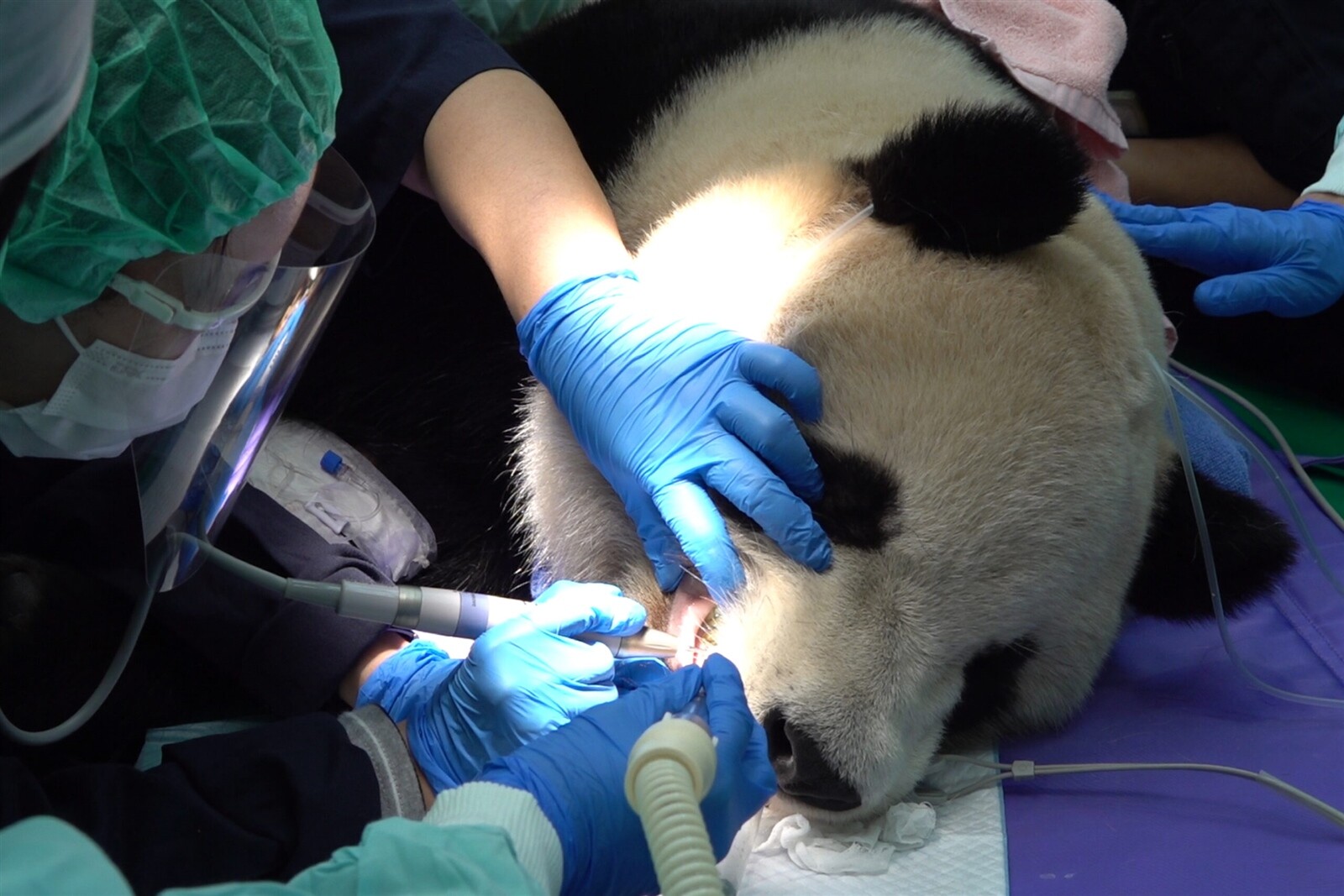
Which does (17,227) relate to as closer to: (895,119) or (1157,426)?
(895,119)

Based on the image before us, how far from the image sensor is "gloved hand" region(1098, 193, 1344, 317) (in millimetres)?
1822

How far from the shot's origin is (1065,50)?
178 cm

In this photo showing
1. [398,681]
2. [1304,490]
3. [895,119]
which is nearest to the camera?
[398,681]

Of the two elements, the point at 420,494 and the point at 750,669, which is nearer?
the point at 750,669

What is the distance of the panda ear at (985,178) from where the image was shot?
1.07 meters

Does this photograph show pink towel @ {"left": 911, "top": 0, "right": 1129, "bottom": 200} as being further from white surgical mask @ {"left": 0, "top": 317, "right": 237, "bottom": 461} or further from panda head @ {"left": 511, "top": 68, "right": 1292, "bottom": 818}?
white surgical mask @ {"left": 0, "top": 317, "right": 237, "bottom": 461}

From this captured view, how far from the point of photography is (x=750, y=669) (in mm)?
1057

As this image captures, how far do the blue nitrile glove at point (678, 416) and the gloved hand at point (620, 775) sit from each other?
0.54ft

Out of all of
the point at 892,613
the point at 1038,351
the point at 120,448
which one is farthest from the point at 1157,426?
the point at 120,448

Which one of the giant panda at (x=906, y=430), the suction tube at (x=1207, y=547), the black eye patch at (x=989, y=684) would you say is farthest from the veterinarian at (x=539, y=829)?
the suction tube at (x=1207, y=547)

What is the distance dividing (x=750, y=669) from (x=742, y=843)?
0.17 metres

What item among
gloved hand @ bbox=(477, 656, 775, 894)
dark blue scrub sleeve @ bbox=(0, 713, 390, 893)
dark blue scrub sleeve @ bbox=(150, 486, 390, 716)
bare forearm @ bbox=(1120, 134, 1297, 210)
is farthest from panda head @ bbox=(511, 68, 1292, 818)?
bare forearm @ bbox=(1120, 134, 1297, 210)

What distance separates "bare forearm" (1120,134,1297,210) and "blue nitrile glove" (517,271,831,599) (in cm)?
154

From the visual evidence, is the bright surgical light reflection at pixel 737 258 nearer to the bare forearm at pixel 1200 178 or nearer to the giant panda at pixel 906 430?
the giant panda at pixel 906 430
